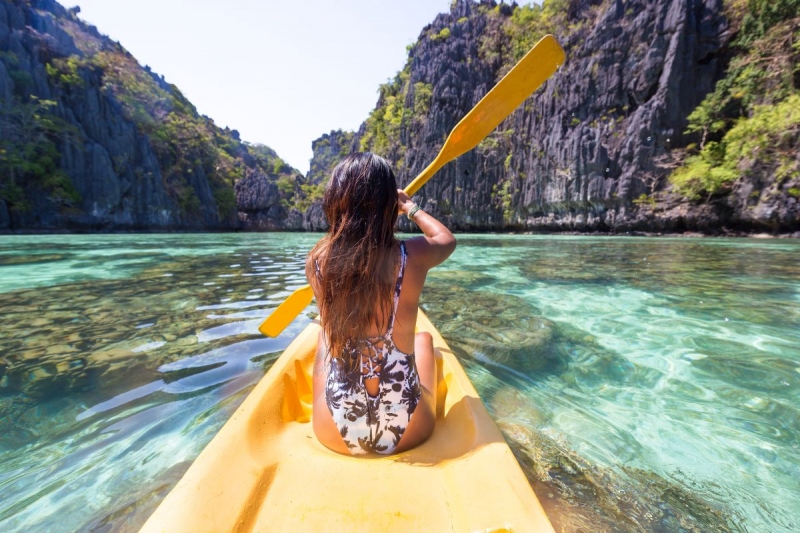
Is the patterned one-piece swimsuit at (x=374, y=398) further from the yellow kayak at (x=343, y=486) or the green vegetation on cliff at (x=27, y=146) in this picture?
the green vegetation on cliff at (x=27, y=146)

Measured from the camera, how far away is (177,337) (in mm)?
3240

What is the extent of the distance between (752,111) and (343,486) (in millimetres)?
28802

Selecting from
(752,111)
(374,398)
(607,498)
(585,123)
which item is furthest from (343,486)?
(585,123)

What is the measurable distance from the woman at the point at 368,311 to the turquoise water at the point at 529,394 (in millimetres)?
752

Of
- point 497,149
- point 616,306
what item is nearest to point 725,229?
point 497,149

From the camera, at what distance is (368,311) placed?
128 cm

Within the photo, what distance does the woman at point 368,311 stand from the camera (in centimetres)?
126

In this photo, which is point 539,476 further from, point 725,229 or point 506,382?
point 725,229

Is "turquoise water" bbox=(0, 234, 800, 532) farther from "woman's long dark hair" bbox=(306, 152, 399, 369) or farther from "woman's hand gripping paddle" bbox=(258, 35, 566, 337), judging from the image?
"woman's long dark hair" bbox=(306, 152, 399, 369)

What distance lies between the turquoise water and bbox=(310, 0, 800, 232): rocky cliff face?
794 inches

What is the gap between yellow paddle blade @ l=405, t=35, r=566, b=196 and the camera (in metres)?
2.53

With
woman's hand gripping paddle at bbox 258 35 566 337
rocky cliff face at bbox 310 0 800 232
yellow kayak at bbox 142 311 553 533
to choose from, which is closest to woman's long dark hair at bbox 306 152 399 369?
yellow kayak at bbox 142 311 553 533

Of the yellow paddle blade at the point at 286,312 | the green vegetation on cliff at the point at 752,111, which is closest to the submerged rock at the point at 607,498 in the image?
the yellow paddle blade at the point at 286,312

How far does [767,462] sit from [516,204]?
1243 inches
